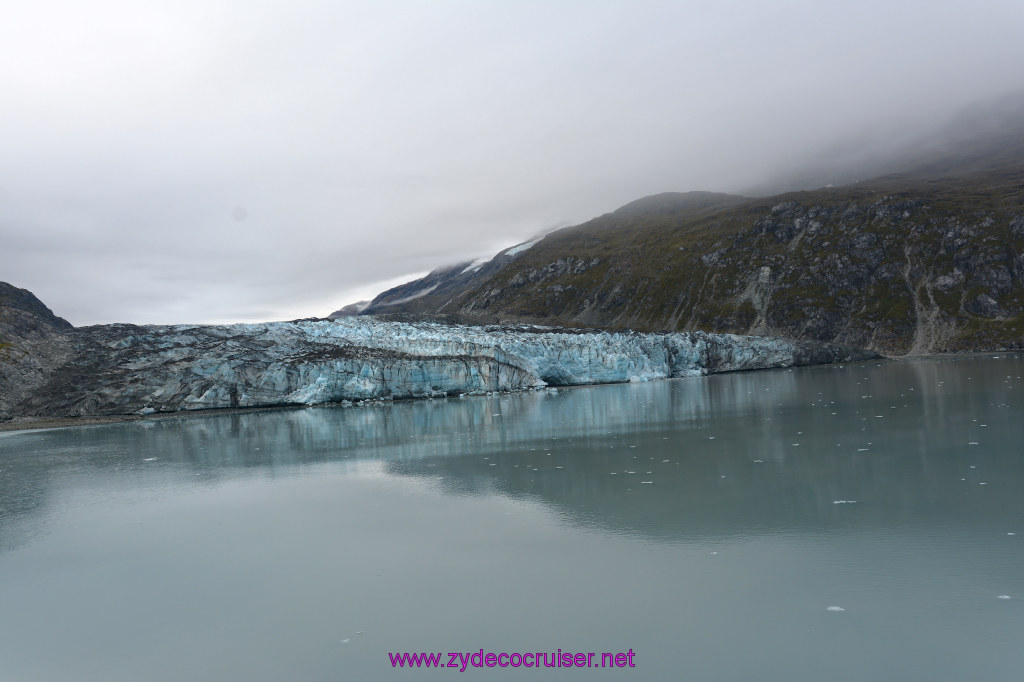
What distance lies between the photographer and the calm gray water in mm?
5211

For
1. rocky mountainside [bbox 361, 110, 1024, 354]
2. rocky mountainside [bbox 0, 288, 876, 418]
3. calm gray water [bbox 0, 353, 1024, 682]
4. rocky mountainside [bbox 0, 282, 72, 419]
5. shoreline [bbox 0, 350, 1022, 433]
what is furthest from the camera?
rocky mountainside [bbox 361, 110, 1024, 354]

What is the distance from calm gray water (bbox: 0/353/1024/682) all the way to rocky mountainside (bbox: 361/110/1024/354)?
50955 millimetres

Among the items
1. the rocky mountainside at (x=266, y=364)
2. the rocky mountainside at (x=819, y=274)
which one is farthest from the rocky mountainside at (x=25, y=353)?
the rocky mountainside at (x=819, y=274)

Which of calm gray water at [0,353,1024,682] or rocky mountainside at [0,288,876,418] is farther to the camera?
rocky mountainside at [0,288,876,418]

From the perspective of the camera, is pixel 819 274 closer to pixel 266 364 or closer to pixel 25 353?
pixel 266 364

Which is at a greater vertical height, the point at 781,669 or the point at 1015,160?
the point at 1015,160

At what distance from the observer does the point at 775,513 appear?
870 centimetres

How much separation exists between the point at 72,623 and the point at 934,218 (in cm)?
11578

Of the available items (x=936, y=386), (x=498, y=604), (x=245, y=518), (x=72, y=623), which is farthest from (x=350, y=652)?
(x=936, y=386)

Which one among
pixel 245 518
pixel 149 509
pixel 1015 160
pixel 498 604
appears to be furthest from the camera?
pixel 1015 160

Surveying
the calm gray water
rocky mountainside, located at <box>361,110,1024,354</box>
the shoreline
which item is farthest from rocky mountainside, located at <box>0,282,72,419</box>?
rocky mountainside, located at <box>361,110,1024,354</box>

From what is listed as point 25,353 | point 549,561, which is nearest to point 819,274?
point 25,353

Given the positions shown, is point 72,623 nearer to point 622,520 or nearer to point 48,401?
point 622,520

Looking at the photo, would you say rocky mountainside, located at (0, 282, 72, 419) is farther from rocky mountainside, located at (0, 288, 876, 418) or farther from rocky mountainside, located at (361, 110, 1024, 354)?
rocky mountainside, located at (361, 110, 1024, 354)
